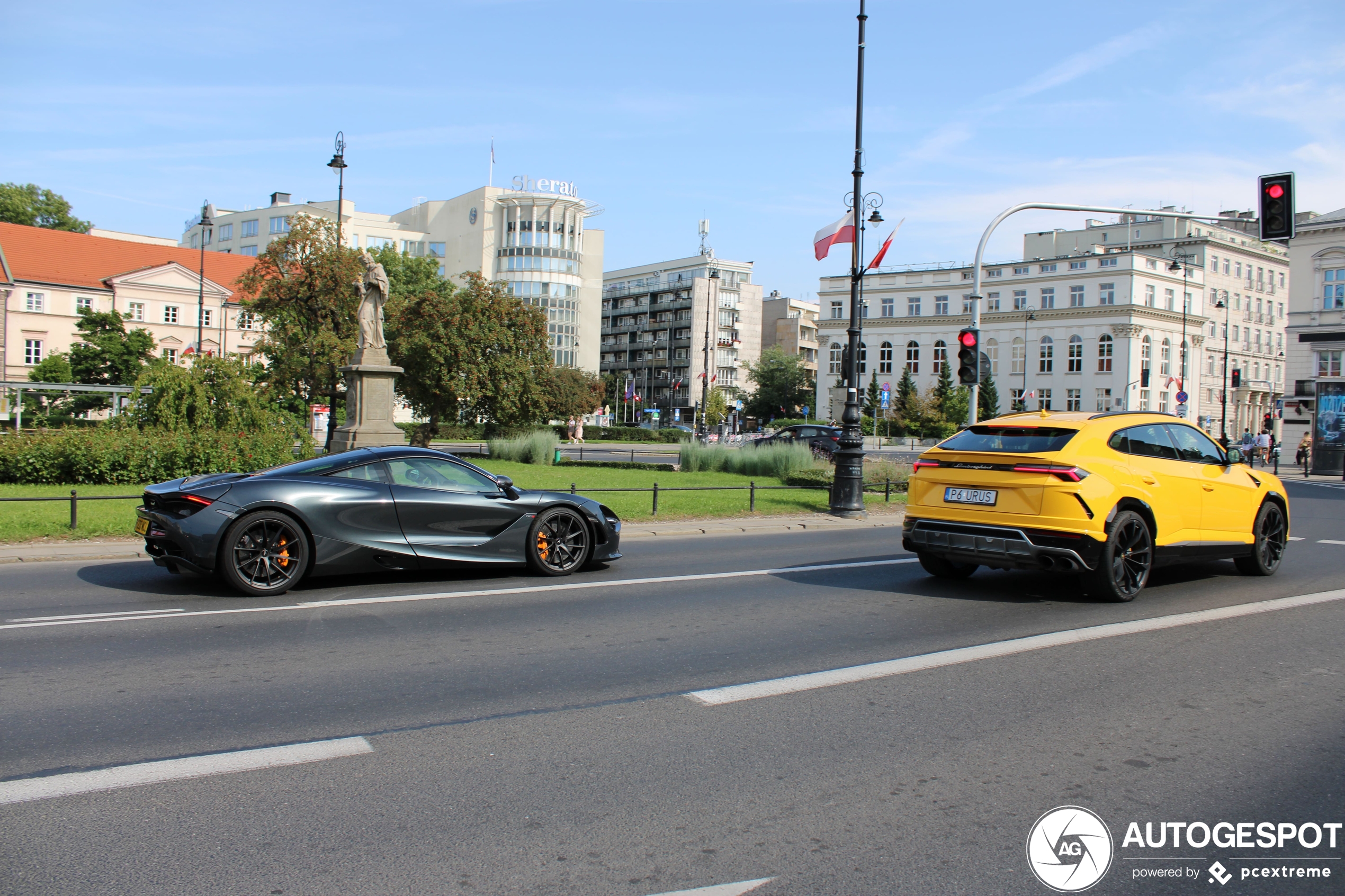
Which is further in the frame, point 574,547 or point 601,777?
point 574,547

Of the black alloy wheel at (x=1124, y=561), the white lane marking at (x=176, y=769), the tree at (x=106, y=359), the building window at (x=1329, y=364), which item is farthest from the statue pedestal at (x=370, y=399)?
the building window at (x=1329, y=364)

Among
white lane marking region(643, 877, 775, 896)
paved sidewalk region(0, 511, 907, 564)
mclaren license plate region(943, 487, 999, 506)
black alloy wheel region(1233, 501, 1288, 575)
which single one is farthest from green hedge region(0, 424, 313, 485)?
white lane marking region(643, 877, 775, 896)

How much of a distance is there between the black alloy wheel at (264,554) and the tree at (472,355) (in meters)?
26.7

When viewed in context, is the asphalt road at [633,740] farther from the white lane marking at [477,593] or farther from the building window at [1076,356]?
the building window at [1076,356]

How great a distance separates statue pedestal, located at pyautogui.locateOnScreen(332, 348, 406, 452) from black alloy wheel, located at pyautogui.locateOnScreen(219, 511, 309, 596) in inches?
540

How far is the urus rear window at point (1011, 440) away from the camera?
8.73 metres

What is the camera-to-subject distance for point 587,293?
113 metres

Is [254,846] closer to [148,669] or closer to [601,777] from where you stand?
[601,777]

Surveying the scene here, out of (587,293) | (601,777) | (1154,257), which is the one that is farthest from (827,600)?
(587,293)

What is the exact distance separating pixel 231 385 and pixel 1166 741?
19.9 m

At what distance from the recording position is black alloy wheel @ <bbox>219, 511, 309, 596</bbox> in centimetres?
820

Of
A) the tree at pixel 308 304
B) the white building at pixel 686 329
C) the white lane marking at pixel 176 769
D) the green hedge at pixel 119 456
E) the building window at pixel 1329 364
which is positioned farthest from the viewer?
the white building at pixel 686 329

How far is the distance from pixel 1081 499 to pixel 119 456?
16367 mm

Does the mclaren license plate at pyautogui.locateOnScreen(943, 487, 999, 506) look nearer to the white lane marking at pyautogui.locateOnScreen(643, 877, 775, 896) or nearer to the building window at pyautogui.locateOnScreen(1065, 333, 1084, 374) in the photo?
the white lane marking at pyautogui.locateOnScreen(643, 877, 775, 896)
